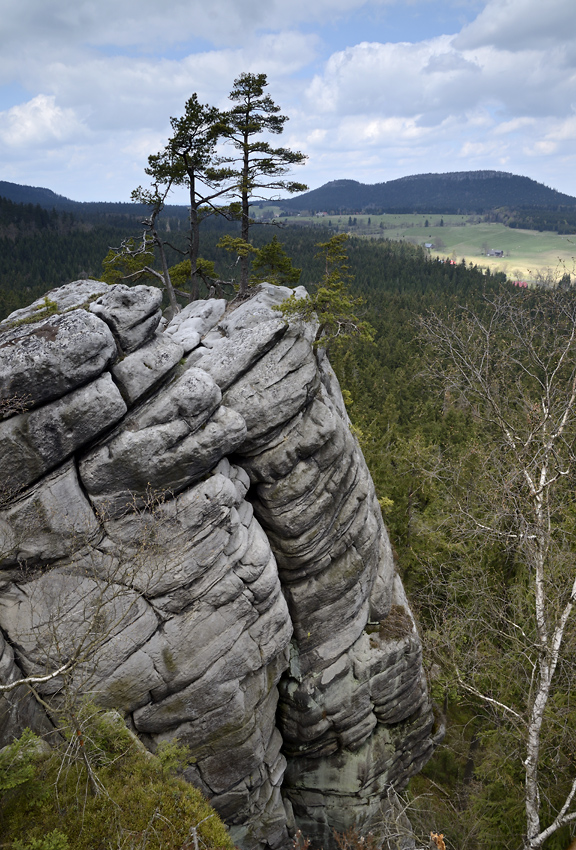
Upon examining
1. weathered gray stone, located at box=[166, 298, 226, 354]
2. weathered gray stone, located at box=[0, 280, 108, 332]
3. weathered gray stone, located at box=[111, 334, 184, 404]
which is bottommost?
weathered gray stone, located at box=[111, 334, 184, 404]

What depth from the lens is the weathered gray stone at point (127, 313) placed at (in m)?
14.9

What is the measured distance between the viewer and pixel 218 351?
18094mm

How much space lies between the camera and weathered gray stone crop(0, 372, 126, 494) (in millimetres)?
12911

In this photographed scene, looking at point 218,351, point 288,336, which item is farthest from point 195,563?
point 288,336

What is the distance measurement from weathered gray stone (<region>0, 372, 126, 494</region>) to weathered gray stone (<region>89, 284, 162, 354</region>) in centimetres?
170

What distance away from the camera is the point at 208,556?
15.2 metres

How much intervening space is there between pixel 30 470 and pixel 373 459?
2340 cm

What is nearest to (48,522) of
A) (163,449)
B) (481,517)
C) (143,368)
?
(163,449)

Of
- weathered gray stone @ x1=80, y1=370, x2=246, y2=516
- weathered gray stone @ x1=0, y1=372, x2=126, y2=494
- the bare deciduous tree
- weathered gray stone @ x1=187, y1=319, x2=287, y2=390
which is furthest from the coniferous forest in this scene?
weathered gray stone @ x1=0, y1=372, x2=126, y2=494

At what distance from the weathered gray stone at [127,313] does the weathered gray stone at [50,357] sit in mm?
877

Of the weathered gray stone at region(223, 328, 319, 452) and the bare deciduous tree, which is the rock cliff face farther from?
the bare deciduous tree

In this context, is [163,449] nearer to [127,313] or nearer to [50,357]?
[50,357]

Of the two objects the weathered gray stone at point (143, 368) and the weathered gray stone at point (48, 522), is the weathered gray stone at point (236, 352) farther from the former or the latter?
the weathered gray stone at point (48, 522)

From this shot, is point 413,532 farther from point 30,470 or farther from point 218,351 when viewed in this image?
point 30,470
